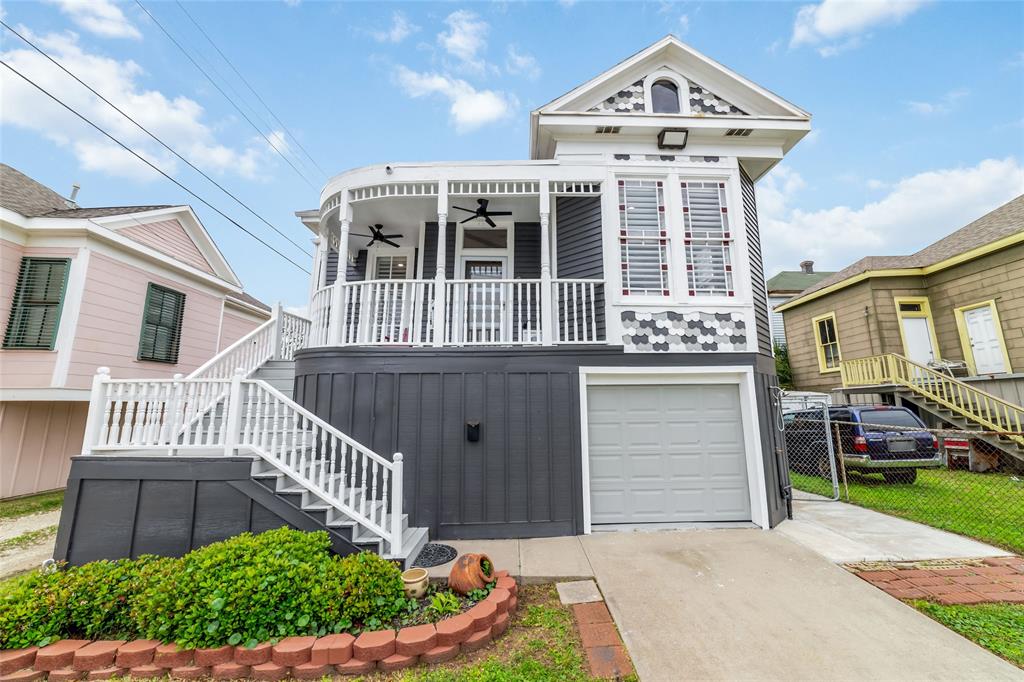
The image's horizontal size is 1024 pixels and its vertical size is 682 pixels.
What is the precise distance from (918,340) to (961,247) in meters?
2.63

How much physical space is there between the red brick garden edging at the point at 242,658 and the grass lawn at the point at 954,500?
6.59m

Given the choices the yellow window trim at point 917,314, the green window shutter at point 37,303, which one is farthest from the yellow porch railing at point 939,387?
the green window shutter at point 37,303

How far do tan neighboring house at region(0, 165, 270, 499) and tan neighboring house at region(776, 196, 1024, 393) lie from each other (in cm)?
1847

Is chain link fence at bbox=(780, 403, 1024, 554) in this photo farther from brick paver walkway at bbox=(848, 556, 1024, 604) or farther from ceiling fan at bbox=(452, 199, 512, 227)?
ceiling fan at bbox=(452, 199, 512, 227)

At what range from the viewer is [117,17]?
7.26 m

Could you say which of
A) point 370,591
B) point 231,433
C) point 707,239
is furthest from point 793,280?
point 231,433

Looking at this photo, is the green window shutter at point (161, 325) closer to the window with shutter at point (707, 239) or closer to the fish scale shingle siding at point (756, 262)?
the window with shutter at point (707, 239)

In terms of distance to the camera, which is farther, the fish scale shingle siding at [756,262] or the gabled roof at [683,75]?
the gabled roof at [683,75]

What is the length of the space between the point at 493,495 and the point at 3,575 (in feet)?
17.3

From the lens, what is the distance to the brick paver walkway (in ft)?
11.0

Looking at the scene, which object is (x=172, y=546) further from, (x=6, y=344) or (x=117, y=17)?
(x=117, y=17)

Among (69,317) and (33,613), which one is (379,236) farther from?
(33,613)

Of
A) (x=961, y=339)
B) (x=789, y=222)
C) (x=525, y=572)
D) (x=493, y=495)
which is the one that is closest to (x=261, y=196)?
(x=493, y=495)

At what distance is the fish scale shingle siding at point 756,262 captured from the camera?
605 cm
